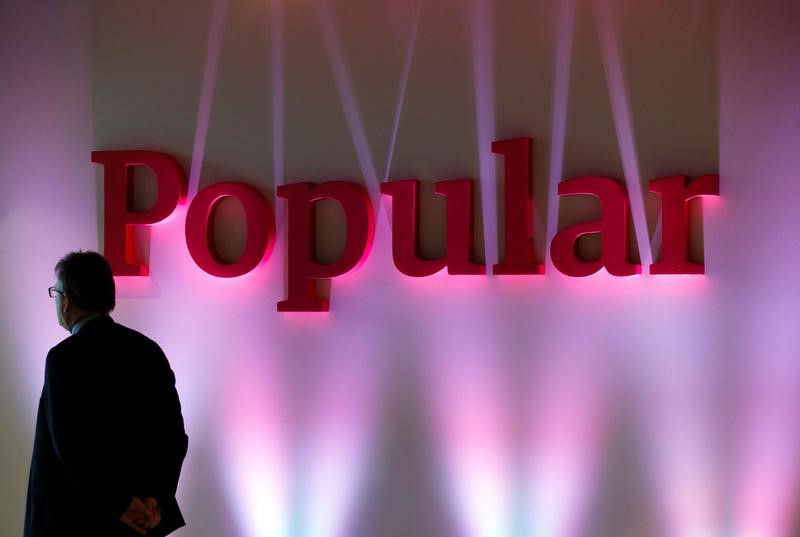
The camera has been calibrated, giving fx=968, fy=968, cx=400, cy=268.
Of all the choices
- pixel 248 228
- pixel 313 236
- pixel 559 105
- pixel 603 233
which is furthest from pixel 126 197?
pixel 603 233

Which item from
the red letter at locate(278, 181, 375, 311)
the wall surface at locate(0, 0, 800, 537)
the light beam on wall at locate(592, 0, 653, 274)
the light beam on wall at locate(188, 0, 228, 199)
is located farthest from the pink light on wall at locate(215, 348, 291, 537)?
the light beam on wall at locate(592, 0, 653, 274)

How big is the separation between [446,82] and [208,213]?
1.17 m

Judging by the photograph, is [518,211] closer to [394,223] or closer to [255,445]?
[394,223]

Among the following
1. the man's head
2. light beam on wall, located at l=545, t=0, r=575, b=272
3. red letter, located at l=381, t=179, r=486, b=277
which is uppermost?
light beam on wall, located at l=545, t=0, r=575, b=272

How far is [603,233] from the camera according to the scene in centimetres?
370

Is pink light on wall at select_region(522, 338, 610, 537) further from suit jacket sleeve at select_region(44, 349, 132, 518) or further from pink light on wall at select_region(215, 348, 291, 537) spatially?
suit jacket sleeve at select_region(44, 349, 132, 518)

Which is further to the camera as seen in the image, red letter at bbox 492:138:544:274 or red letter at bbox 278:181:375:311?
red letter at bbox 278:181:375:311

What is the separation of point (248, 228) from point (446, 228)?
0.87m

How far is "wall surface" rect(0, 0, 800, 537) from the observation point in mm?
3590

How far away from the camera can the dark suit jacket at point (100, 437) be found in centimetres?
283

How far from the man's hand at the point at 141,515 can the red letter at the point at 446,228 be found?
1.49 meters

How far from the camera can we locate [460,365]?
3959mm

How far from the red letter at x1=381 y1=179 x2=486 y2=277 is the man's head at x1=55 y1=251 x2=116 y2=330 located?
1352 millimetres

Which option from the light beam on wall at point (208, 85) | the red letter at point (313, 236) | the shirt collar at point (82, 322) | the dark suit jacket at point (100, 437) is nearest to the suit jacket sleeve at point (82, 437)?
the dark suit jacket at point (100, 437)
